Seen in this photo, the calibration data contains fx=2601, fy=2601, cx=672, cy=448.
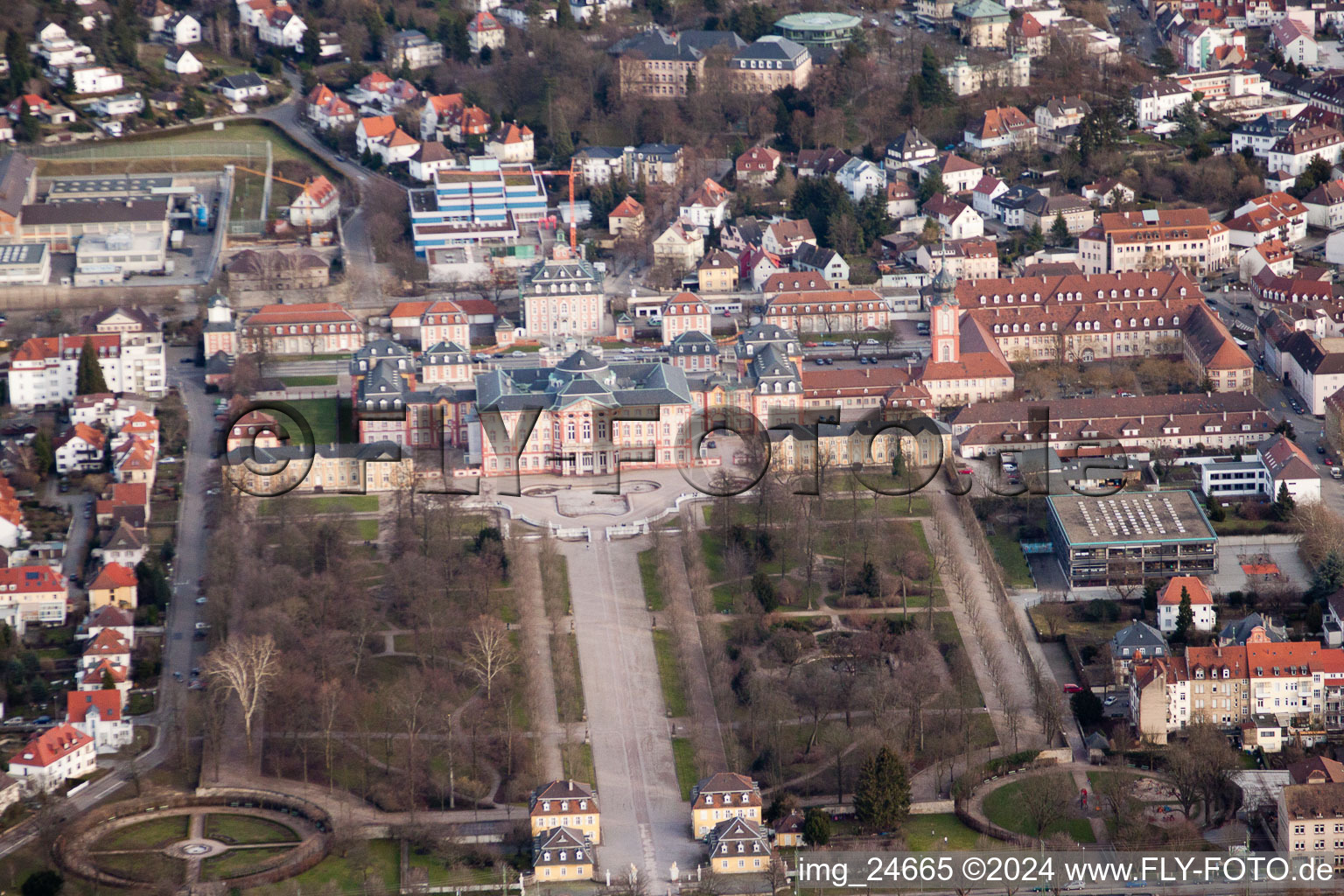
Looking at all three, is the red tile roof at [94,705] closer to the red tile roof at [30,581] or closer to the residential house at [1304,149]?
the red tile roof at [30,581]

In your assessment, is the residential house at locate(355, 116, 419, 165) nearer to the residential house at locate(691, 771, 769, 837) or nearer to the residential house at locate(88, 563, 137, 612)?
the residential house at locate(88, 563, 137, 612)

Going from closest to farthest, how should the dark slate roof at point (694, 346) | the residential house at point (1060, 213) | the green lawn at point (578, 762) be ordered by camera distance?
the green lawn at point (578, 762), the dark slate roof at point (694, 346), the residential house at point (1060, 213)

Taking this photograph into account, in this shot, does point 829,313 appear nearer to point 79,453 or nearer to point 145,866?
point 79,453

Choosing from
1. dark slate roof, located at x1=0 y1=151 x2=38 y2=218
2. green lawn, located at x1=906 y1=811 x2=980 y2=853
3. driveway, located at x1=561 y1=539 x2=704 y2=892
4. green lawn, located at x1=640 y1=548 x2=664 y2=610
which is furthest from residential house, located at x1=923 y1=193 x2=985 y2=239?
green lawn, located at x1=906 y1=811 x2=980 y2=853

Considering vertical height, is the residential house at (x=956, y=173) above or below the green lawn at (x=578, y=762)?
above

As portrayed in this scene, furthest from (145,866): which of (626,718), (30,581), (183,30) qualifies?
(183,30)

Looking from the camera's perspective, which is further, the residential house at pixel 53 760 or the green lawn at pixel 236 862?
the residential house at pixel 53 760

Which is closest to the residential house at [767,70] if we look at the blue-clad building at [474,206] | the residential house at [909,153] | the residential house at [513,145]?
the residential house at [909,153]
